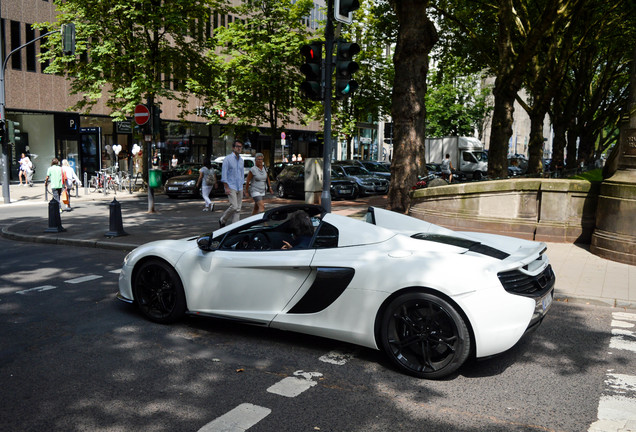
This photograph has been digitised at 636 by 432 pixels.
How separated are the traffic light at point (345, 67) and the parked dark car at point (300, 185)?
1422 centimetres

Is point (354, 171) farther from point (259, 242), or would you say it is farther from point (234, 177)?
point (259, 242)

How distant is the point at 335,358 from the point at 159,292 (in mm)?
2016

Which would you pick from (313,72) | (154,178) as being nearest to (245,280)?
(313,72)

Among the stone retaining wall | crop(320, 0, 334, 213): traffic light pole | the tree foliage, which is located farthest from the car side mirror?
the tree foliage

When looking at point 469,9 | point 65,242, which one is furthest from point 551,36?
point 65,242

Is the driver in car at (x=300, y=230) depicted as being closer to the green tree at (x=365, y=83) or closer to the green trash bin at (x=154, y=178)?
the green trash bin at (x=154, y=178)

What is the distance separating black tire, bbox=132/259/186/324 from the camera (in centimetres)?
560

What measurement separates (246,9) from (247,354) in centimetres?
3160

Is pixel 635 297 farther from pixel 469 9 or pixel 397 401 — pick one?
pixel 469 9

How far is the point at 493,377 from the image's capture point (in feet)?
14.8

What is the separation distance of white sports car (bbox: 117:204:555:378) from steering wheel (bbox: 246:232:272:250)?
0.04ft

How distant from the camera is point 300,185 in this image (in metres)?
23.9

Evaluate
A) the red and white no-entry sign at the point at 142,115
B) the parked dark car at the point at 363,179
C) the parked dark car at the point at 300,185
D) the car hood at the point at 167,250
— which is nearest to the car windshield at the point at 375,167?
the parked dark car at the point at 363,179

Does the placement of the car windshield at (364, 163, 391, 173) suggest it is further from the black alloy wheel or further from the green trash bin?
the green trash bin
